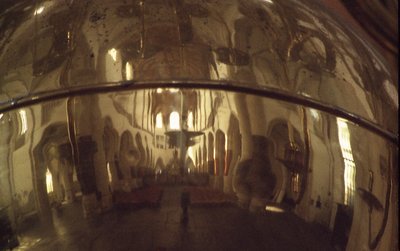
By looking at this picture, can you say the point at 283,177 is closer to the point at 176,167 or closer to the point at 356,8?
the point at 176,167

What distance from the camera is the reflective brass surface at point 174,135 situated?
454mm

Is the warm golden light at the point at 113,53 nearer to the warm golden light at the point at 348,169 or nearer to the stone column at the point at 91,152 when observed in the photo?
the stone column at the point at 91,152

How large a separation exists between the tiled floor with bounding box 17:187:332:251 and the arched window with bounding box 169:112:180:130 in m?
0.04

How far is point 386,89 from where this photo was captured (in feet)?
1.67

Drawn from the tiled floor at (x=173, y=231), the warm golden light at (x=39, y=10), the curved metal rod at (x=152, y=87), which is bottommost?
the tiled floor at (x=173, y=231)

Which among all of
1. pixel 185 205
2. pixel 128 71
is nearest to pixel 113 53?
pixel 128 71

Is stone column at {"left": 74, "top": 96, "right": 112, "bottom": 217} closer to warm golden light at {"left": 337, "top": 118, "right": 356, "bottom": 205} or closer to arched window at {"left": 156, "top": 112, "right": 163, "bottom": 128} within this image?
arched window at {"left": 156, "top": 112, "right": 163, "bottom": 128}

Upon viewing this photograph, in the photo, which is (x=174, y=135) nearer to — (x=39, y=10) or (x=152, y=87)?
(x=152, y=87)

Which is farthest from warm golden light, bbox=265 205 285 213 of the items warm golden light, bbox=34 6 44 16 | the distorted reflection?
warm golden light, bbox=34 6 44 16

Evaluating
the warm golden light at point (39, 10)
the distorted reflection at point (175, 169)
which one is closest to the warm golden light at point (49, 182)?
the distorted reflection at point (175, 169)

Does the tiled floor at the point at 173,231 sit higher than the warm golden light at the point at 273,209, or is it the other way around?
the warm golden light at the point at 273,209

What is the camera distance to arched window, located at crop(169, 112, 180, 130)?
456 mm

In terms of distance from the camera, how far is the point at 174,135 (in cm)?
46

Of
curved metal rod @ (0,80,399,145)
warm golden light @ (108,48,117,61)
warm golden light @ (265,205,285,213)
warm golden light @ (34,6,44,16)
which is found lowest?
warm golden light @ (265,205,285,213)
